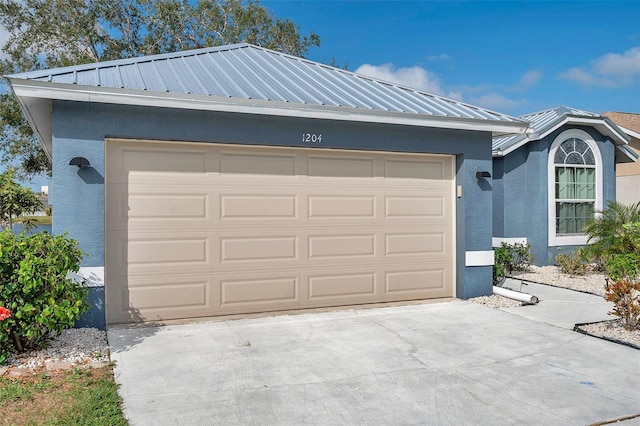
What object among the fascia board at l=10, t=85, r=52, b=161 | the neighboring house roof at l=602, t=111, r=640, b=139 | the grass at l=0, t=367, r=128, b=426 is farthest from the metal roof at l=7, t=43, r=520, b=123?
the neighboring house roof at l=602, t=111, r=640, b=139

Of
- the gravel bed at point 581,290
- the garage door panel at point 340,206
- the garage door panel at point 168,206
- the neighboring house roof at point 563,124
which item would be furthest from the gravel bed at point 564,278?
the garage door panel at point 168,206

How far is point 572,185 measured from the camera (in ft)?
39.6

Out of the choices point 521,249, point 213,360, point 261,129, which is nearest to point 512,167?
point 521,249

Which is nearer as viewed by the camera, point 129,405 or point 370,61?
point 129,405

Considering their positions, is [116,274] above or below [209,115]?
below

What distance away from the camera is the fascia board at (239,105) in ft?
17.9

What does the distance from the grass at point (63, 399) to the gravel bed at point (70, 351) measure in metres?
0.33

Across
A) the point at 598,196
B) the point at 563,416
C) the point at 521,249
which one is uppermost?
the point at 598,196

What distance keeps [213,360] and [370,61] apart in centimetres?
2160

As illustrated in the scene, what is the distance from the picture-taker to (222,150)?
21.6 ft

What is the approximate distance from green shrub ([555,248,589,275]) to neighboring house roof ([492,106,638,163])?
282 centimetres

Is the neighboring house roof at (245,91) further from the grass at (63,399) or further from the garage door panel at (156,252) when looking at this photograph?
the grass at (63,399)

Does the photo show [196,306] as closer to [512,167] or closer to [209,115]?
[209,115]

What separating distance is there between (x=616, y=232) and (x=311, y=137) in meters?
5.30
